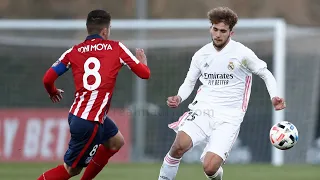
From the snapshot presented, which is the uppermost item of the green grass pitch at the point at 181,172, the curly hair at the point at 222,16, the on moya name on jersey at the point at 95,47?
the curly hair at the point at 222,16

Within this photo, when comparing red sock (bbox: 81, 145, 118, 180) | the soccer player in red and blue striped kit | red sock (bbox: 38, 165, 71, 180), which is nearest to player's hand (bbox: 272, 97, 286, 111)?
the soccer player in red and blue striped kit

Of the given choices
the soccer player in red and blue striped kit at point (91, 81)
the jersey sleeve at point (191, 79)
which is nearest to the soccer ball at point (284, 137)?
the jersey sleeve at point (191, 79)

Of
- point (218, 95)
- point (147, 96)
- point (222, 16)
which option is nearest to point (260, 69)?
point (218, 95)

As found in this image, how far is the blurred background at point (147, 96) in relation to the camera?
49.9 feet

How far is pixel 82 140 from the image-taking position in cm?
811

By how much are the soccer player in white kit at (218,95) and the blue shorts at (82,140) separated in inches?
28.4

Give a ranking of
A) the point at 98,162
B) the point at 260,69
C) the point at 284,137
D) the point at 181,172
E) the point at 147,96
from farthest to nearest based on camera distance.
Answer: the point at 147,96
the point at 181,172
the point at 98,162
the point at 260,69
the point at 284,137

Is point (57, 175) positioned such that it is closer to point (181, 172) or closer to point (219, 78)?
point (219, 78)

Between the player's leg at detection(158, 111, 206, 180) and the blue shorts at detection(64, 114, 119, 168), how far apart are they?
70 cm

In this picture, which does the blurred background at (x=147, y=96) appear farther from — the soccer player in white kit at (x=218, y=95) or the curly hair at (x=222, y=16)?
the curly hair at (x=222, y=16)

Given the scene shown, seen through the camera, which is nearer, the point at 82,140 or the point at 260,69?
the point at 82,140

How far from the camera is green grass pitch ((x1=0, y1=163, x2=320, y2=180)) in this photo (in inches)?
451

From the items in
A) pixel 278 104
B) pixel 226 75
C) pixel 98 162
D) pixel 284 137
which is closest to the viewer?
pixel 278 104

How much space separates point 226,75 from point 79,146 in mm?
1578
